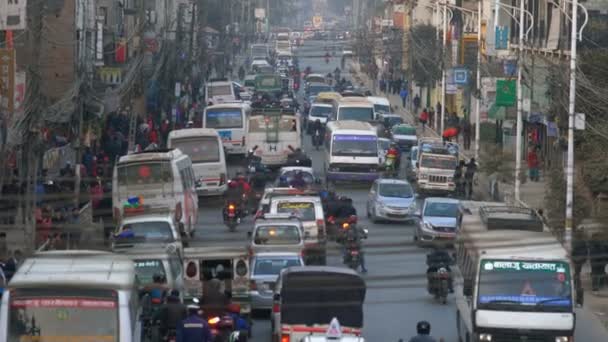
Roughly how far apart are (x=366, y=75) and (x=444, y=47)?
126ft

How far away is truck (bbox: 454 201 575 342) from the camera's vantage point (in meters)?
17.7

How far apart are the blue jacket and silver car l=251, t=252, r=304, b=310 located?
542cm

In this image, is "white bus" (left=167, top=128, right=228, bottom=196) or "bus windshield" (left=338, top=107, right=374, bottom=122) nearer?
"white bus" (left=167, top=128, right=228, bottom=196)

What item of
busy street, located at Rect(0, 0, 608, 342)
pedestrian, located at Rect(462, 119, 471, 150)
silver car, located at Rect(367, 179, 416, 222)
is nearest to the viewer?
busy street, located at Rect(0, 0, 608, 342)

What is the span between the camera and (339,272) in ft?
59.8

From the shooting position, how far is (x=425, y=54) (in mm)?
59781

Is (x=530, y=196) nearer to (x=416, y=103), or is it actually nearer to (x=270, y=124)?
(x=270, y=124)

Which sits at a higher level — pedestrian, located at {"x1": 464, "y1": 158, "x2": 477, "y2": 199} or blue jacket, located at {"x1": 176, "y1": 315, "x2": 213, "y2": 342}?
blue jacket, located at {"x1": 176, "y1": 315, "x2": 213, "y2": 342}

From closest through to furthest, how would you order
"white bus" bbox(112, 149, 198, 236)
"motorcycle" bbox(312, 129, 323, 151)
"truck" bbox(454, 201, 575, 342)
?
"truck" bbox(454, 201, 575, 342)
"white bus" bbox(112, 149, 198, 236)
"motorcycle" bbox(312, 129, 323, 151)

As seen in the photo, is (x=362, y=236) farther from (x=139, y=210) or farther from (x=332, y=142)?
(x=332, y=142)

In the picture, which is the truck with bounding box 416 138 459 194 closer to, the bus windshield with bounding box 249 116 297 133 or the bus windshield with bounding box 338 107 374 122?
the bus windshield with bounding box 249 116 297 133

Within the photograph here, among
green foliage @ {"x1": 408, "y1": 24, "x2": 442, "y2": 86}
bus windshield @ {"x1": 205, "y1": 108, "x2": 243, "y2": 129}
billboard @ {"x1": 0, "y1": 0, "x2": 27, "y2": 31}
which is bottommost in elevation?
bus windshield @ {"x1": 205, "y1": 108, "x2": 243, "y2": 129}

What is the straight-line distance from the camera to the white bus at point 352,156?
127 ft

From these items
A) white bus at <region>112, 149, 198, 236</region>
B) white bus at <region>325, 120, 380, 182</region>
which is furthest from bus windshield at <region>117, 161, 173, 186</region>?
white bus at <region>325, 120, 380, 182</region>
